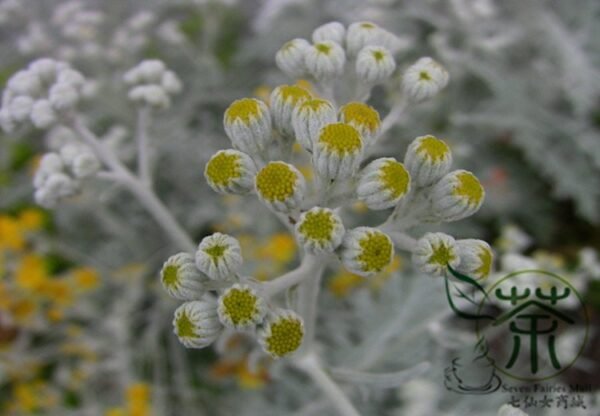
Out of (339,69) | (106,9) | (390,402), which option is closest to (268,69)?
(106,9)

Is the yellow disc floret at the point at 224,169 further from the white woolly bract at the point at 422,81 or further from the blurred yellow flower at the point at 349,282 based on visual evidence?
the blurred yellow flower at the point at 349,282

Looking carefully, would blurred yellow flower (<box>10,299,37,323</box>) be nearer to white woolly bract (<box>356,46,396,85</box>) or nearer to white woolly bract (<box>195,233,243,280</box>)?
white woolly bract (<box>195,233,243,280</box>)

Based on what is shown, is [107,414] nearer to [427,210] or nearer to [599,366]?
[427,210]

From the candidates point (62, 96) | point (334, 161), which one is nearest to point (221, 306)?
point (334, 161)

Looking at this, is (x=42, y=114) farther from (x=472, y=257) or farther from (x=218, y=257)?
(x=472, y=257)

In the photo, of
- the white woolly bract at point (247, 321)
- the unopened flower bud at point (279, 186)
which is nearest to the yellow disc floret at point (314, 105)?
the unopened flower bud at point (279, 186)

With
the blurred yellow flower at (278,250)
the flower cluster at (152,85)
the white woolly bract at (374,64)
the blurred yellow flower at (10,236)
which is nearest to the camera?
the white woolly bract at (374,64)

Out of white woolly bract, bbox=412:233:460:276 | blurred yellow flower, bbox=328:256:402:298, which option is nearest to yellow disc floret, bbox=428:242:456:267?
white woolly bract, bbox=412:233:460:276
